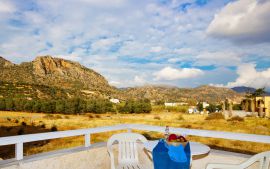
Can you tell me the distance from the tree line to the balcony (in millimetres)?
27667

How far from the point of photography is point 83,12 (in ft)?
34.5

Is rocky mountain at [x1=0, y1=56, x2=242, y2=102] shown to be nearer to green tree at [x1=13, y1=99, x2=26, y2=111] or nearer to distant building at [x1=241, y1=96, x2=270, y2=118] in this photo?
green tree at [x1=13, y1=99, x2=26, y2=111]

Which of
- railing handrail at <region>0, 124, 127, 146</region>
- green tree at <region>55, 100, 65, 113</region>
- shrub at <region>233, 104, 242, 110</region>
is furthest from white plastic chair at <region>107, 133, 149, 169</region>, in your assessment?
shrub at <region>233, 104, 242, 110</region>

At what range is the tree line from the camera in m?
29.5

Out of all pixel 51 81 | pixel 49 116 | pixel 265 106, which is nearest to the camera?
pixel 49 116

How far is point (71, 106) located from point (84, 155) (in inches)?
1106

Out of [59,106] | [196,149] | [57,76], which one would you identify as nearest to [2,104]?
[59,106]

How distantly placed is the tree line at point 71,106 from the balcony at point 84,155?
27.7 meters

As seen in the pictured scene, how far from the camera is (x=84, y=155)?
12.2ft

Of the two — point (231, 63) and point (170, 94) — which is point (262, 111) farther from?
point (170, 94)

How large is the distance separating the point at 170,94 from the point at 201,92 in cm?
1081

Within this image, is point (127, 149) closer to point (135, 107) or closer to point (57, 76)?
point (135, 107)

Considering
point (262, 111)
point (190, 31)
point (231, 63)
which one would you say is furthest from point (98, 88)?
point (190, 31)

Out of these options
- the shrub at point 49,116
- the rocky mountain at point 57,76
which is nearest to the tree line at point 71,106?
the shrub at point 49,116
